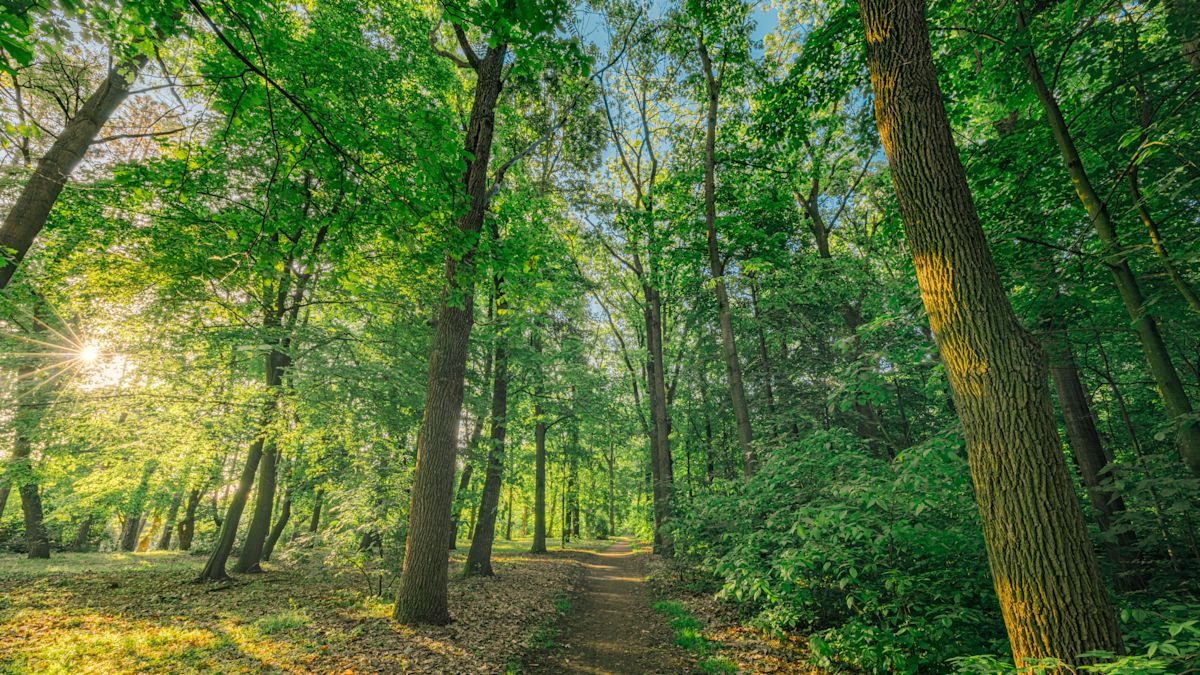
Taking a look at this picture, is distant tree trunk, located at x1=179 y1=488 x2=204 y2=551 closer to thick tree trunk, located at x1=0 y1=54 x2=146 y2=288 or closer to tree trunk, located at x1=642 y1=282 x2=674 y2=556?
thick tree trunk, located at x1=0 y1=54 x2=146 y2=288

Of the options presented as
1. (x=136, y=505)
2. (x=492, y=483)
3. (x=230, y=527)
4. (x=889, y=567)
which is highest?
(x=492, y=483)

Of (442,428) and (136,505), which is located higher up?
(442,428)

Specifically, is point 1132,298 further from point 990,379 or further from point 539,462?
point 539,462

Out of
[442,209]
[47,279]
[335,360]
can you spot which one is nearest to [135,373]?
[47,279]

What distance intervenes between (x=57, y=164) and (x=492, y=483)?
11.2 m

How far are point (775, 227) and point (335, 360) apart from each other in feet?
44.5

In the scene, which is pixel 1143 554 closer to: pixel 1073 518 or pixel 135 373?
pixel 1073 518

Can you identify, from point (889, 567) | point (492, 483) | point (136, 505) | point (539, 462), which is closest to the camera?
point (889, 567)

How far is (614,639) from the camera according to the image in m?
7.56

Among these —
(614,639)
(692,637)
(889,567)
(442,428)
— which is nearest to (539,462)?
(614,639)

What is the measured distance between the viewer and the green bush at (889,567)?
454 centimetres

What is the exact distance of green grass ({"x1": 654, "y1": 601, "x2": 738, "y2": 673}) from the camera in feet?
19.0

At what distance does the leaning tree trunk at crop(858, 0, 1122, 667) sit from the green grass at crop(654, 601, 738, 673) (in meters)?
4.16

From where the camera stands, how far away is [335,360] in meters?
10.6
